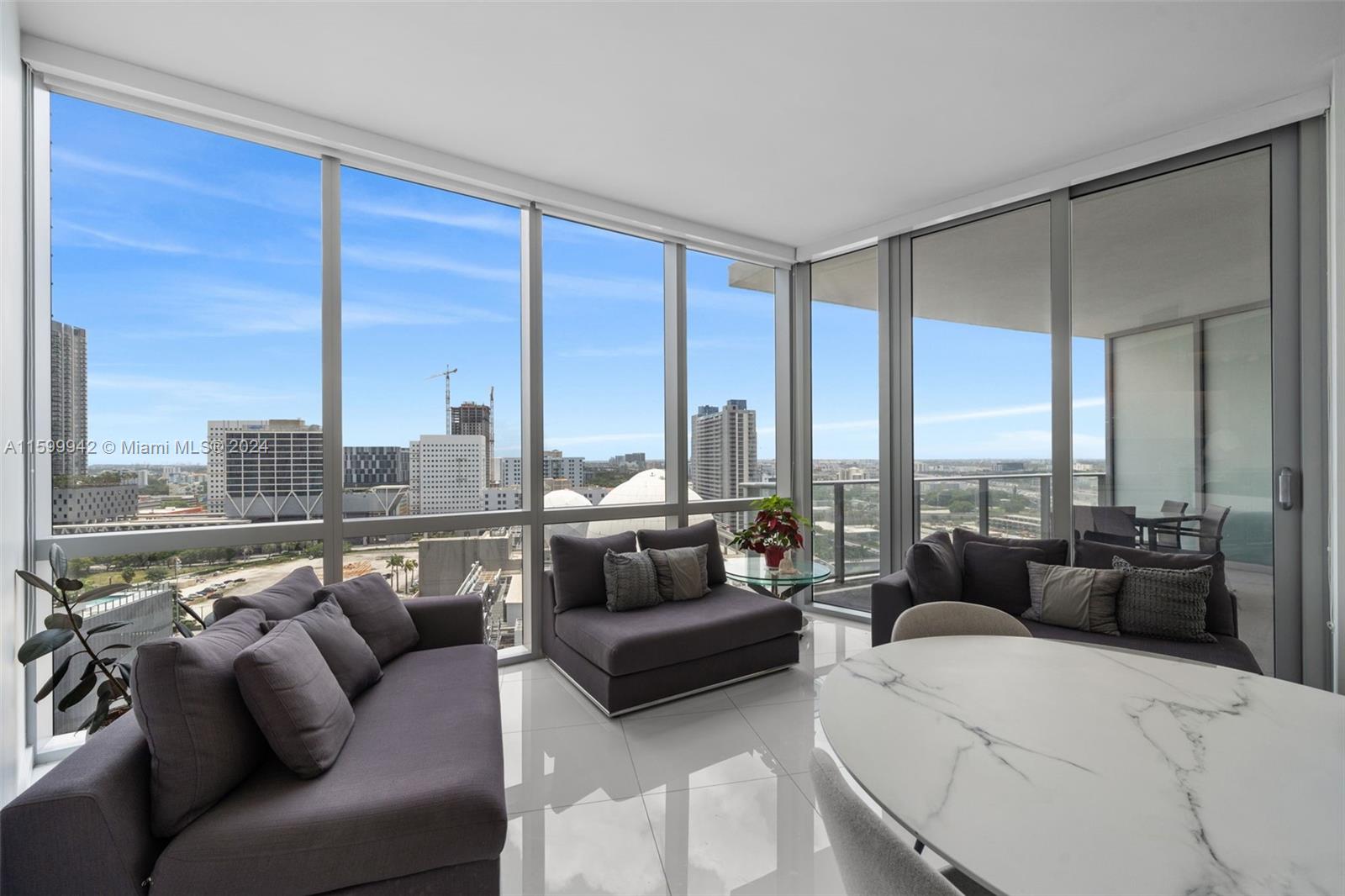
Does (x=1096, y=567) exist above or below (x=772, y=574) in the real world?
above

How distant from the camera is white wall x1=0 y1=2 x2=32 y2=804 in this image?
6.50 ft

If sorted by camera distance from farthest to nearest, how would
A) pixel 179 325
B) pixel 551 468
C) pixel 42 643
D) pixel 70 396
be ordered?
pixel 551 468 → pixel 179 325 → pixel 70 396 → pixel 42 643

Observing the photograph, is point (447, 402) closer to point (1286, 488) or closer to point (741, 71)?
point (741, 71)

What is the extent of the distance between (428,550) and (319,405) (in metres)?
0.98

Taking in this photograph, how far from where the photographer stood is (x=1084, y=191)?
3.46 m

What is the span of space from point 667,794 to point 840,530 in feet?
9.65

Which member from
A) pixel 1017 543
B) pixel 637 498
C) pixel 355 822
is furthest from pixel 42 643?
pixel 1017 543

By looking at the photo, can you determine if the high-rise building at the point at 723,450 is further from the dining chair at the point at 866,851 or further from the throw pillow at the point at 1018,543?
the dining chair at the point at 866,851

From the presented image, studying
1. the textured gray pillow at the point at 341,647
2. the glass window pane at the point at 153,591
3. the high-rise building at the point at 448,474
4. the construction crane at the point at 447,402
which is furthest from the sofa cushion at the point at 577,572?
the glass window pane at the point at 153,591

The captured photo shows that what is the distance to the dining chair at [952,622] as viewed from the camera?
1.90 metres

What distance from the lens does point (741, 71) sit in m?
2.54

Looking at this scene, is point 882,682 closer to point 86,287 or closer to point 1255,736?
point 1255,736

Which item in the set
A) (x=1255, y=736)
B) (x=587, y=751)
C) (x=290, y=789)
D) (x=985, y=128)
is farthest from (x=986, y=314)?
(x=290, y=789)

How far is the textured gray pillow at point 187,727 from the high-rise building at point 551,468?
213 centimetres
